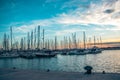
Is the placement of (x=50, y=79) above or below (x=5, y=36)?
below

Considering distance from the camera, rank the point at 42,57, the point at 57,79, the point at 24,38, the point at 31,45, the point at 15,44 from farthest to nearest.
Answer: the point at 15,44 → the point at 24,38 → the point at 31,45 → the point at 42,57 → the point at 57,79

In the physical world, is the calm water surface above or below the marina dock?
below

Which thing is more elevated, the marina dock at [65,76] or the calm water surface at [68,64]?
the marina dock at [65,76]

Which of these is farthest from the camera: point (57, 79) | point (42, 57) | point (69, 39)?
point (69, 39)

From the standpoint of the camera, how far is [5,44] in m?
114

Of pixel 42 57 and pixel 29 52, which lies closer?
pixel 42 57

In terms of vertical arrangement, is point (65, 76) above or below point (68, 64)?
above

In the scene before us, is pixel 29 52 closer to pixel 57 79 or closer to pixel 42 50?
pixel 42 50

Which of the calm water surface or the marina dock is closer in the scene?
the marina dock

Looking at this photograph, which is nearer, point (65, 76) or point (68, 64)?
point (65, 76)

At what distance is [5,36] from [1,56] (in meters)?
12.3

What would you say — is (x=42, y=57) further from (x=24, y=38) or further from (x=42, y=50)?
(x=24, y=38)

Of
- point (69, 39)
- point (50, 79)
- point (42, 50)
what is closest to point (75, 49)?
point (69, 39)

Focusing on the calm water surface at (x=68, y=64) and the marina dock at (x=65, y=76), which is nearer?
the marina dock at (x=65, y=76)
